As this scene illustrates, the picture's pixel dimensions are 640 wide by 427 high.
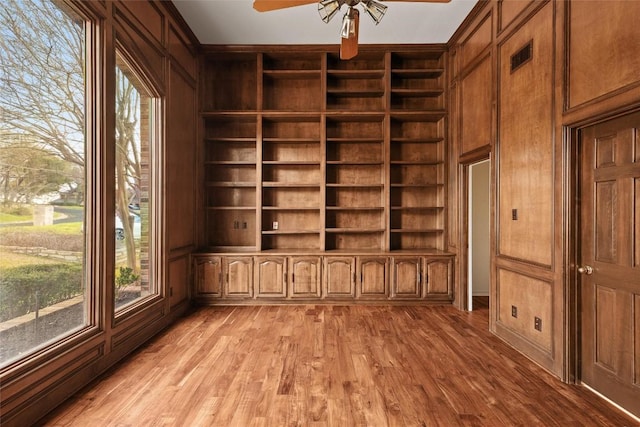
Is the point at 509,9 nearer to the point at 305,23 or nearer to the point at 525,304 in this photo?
the point at 305,23

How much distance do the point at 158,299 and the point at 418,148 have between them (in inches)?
161

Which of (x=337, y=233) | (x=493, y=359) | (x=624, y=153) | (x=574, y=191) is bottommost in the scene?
(x=493, y=359)

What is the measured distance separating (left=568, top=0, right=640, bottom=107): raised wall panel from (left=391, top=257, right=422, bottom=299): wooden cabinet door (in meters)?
2.69

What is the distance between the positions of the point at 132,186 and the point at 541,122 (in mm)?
3785

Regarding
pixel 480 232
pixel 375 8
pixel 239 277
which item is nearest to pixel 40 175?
pixel 375 8

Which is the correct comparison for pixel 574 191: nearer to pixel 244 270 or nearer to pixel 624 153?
pixel 624 153

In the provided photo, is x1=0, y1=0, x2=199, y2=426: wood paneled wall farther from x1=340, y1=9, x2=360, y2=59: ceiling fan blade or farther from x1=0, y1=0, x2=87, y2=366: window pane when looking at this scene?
x1=340, y1=9, x2=360, y2=59: ceiling fan blade

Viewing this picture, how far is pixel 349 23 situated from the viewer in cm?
253

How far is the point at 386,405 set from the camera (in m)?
2.20

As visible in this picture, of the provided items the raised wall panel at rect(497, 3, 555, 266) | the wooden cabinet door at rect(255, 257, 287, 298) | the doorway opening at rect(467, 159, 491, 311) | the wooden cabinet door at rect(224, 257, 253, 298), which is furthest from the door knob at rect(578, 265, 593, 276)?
the wooden cabinet door at rect(224, 257, 253, 298)

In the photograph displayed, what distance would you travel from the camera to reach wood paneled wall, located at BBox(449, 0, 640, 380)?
7.27ft

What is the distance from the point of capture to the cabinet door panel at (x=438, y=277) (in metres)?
4.60

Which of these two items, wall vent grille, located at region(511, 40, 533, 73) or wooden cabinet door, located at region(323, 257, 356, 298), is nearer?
wall vent grille, located at region(511, 40, 533, 73)

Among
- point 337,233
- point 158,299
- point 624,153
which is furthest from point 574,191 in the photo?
point 158,299
